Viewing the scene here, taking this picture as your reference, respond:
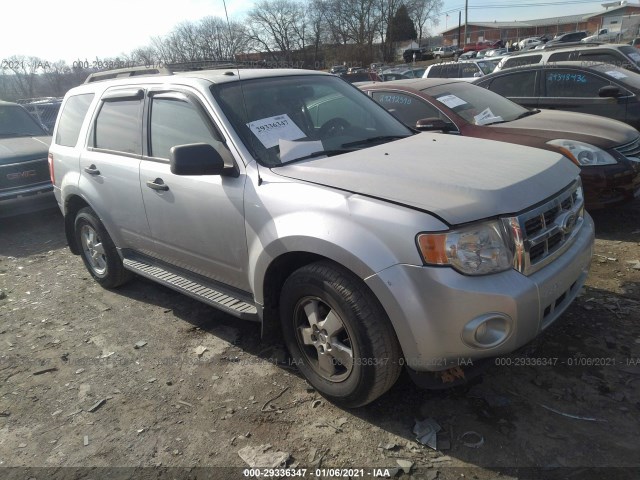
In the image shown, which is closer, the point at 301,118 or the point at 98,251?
the point at 301,118

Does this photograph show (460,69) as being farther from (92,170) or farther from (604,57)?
(92,170)

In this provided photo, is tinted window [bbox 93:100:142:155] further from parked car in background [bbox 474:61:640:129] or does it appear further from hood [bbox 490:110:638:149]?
parked car in background [bbox 474:61:640:129]

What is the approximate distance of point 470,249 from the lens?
2.28m

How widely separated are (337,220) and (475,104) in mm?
4051

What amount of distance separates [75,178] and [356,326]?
11.0 feet

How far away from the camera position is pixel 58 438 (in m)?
2.85

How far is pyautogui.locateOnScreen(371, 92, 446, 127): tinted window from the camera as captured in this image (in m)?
5.66

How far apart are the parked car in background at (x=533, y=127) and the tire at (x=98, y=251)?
3136 mm

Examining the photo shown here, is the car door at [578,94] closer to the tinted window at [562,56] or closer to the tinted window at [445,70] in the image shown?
the tinted window at [562,56]

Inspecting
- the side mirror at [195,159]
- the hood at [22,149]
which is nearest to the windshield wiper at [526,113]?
the side mirror at [195,159]

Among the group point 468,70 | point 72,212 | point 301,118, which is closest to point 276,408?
point 301,118

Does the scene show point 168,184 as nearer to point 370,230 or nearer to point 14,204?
point 370,230

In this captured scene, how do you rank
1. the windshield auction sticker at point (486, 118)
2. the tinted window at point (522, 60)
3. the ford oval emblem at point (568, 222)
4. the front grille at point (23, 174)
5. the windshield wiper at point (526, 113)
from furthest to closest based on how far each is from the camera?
the tinted window at point (522, 60)
the front grille at point (23, 174)
the windshield wiper at point (526, 113)
the windshield auction sticker at point (486, 118)
the ford oval emblem at point (568, 222)

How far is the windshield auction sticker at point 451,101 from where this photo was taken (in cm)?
562
